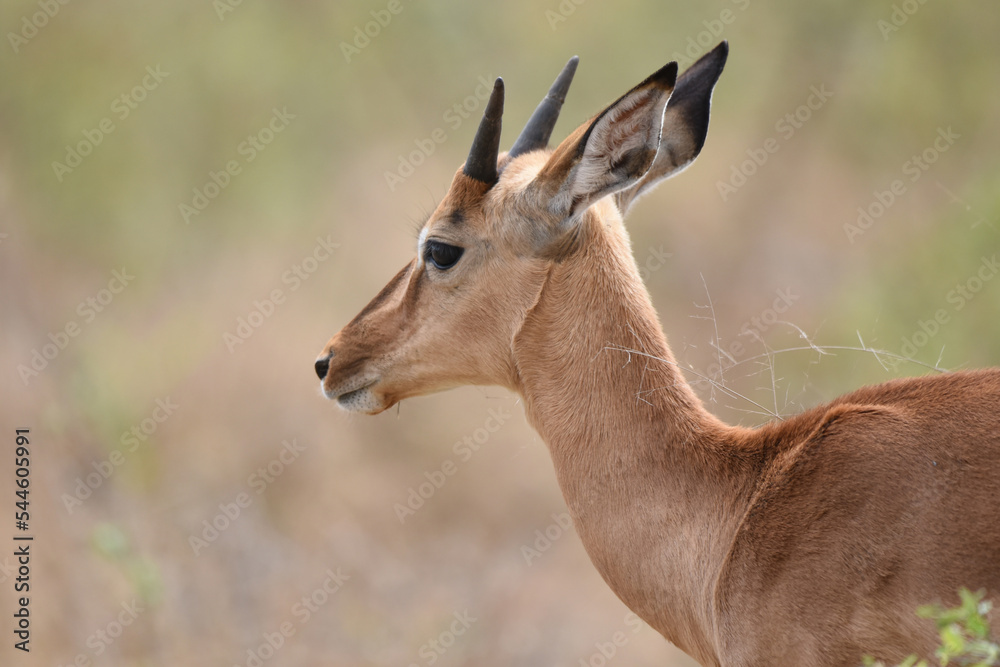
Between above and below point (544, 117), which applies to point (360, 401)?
below

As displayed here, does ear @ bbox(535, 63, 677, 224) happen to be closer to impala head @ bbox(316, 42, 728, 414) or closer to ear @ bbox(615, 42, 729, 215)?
impala head @ bbox(316, 42, 728, 414)

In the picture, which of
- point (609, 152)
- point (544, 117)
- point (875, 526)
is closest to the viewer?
point (875, 526)

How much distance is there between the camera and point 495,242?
4.04 meters

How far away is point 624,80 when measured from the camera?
12.2 metres

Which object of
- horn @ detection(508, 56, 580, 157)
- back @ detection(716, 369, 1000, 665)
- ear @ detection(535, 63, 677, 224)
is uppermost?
horn @ detection(508, 56, 580, 157)

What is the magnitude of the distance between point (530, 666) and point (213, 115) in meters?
7.43

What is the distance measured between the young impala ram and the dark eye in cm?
1

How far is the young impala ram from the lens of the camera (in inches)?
118

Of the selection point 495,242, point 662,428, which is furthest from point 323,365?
point 662,428

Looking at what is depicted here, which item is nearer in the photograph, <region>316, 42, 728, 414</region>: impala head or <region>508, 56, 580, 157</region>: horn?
<region>316, 42, 728, 414</region>: impala head

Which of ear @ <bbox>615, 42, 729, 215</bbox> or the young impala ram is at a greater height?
ear @ <bbox>615, 42, 729, 215</bbox>

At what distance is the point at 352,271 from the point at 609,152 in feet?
25.7

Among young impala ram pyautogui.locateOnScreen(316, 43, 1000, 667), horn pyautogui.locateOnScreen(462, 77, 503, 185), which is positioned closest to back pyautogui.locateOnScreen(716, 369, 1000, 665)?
young impala ram pyautogui.locateOnScreen(316, 43, 1000, 667)

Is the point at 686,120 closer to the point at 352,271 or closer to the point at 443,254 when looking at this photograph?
the point at 443,254
